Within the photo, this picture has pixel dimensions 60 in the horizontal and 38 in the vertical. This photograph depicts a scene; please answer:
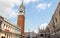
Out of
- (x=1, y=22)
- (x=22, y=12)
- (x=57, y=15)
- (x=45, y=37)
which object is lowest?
(x=45, y=37)

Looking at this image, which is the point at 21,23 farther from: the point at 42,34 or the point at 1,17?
the point at 1,17

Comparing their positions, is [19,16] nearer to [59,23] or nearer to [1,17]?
[59,23]

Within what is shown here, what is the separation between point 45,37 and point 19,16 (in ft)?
84.4

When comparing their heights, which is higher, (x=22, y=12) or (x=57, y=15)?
(x=22, y=12)

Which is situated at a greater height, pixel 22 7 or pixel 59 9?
pixel 22 7

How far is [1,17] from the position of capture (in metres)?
30.7

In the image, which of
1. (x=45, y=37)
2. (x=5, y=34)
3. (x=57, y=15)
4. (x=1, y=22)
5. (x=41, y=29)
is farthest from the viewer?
(x=41, y=29)

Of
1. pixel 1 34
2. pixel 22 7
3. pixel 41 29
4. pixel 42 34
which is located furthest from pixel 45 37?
pixel 1 34

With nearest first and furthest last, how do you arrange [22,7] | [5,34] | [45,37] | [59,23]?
1. [5,34]
2. [59,23]
3. [45,37]
4. [22,7]

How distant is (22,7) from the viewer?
86812 millimetres

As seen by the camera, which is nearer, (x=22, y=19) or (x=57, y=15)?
(x=57, y=15)

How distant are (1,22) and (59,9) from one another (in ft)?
84.2

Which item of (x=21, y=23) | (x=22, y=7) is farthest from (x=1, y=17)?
(x=22, y=7)

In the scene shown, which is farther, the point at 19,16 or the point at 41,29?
the point at 19,16
